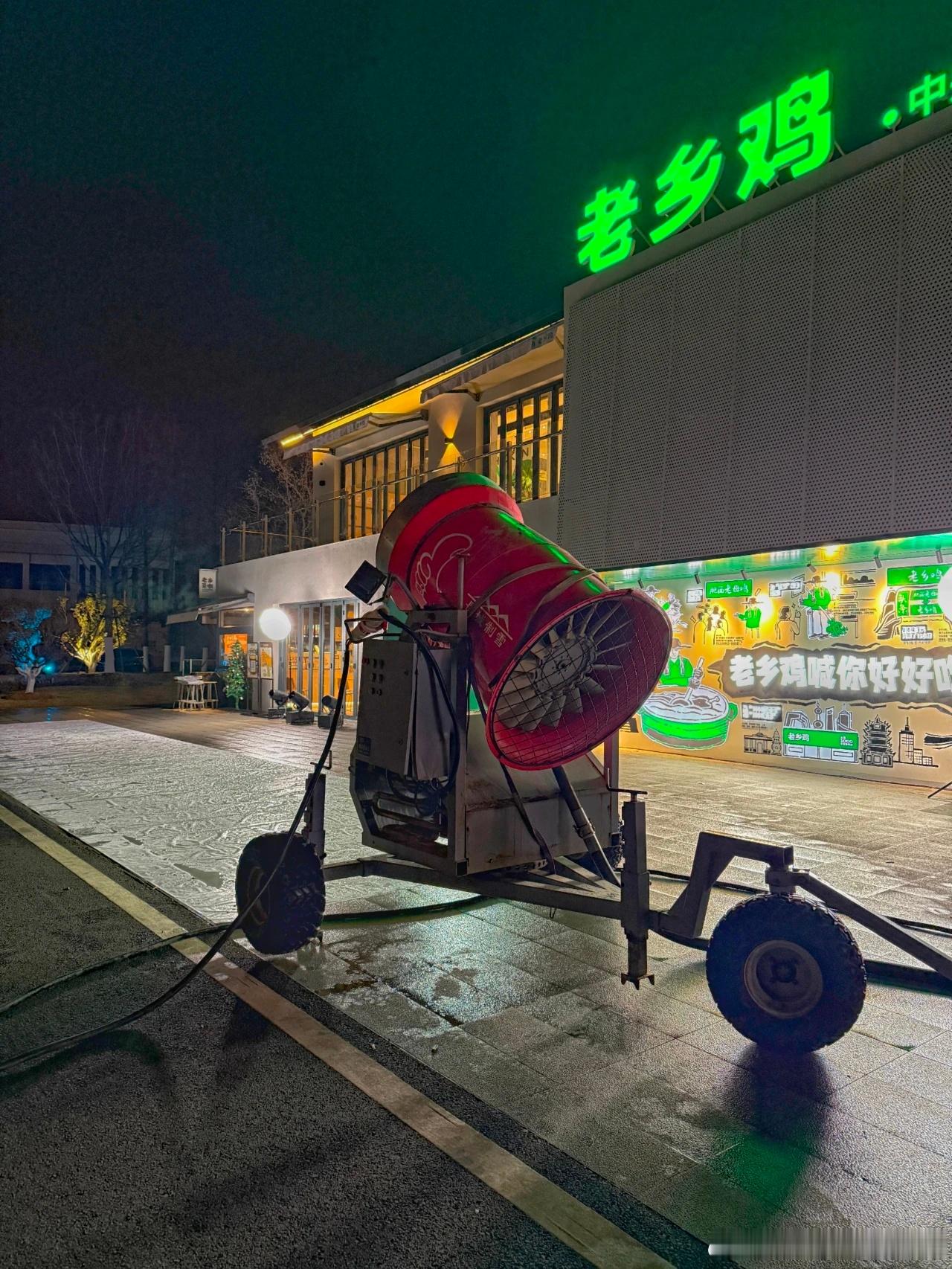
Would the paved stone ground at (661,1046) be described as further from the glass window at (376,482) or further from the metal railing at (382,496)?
the glass window at (376,482)

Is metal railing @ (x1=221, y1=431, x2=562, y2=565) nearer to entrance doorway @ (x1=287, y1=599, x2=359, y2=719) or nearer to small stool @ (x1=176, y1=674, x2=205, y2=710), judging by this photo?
entrance doorway @ (x1=287, y1=599, x2=359, y2=719)

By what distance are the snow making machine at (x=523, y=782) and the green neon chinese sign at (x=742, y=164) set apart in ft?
31.0

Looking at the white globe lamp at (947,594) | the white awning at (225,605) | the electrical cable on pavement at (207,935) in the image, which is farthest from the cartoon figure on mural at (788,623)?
the white awning at (225,605)

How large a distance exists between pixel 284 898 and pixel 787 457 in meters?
8.91

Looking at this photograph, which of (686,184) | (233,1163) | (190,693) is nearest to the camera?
(233,1163)

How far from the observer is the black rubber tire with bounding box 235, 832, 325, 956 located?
4.57m

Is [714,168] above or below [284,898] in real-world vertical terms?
above

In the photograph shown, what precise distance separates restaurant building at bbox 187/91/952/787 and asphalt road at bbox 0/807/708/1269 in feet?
29.0

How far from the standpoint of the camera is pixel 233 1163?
110 inches

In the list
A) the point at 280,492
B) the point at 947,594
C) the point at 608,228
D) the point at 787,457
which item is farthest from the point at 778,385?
the point at 280,492

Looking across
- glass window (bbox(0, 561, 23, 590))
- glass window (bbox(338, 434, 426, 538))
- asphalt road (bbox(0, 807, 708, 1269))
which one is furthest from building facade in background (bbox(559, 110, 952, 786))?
glass window (bbox(0, 561, 23, 590))

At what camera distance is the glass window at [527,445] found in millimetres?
17672

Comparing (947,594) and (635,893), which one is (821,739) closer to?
(947,594)

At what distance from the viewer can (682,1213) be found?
8.36 feet
